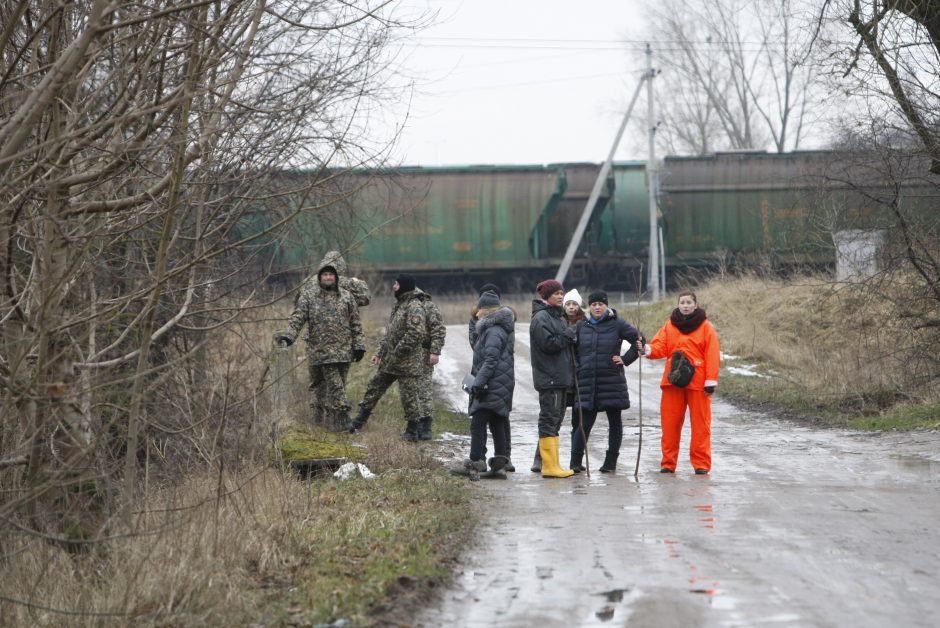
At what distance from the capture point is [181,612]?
6227 millimetres

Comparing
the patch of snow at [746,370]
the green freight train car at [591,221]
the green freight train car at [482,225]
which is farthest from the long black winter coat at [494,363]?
the green freight train car at [482,225]

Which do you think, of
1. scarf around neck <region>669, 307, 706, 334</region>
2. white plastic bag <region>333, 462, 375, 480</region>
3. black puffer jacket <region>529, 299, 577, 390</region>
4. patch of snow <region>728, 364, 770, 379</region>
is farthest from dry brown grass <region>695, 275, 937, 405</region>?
white plastic bag <region>333, 462, 375, 480</region>

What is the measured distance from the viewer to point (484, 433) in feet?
37.8

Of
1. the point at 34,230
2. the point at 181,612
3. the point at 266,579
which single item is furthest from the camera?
the point at 34,230

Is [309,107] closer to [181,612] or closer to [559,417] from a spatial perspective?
[181,612]

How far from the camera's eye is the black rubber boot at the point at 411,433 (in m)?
13.6

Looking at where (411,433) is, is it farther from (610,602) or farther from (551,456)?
(610,602)

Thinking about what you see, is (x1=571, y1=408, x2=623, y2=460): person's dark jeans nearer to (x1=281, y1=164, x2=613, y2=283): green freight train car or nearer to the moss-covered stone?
the moss-covered stone

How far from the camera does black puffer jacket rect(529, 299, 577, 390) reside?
37.0 ft

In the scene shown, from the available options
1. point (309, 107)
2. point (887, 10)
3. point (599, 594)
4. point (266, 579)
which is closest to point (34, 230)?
point (309, 107)

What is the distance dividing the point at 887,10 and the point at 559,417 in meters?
7.17

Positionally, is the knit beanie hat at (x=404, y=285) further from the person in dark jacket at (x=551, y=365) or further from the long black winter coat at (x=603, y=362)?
the long black winter coat at (x=603, y=362)

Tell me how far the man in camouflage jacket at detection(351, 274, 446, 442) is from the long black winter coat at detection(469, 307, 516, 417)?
69.5 inches

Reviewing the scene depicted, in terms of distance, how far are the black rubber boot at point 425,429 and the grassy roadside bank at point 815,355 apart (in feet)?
10.1
